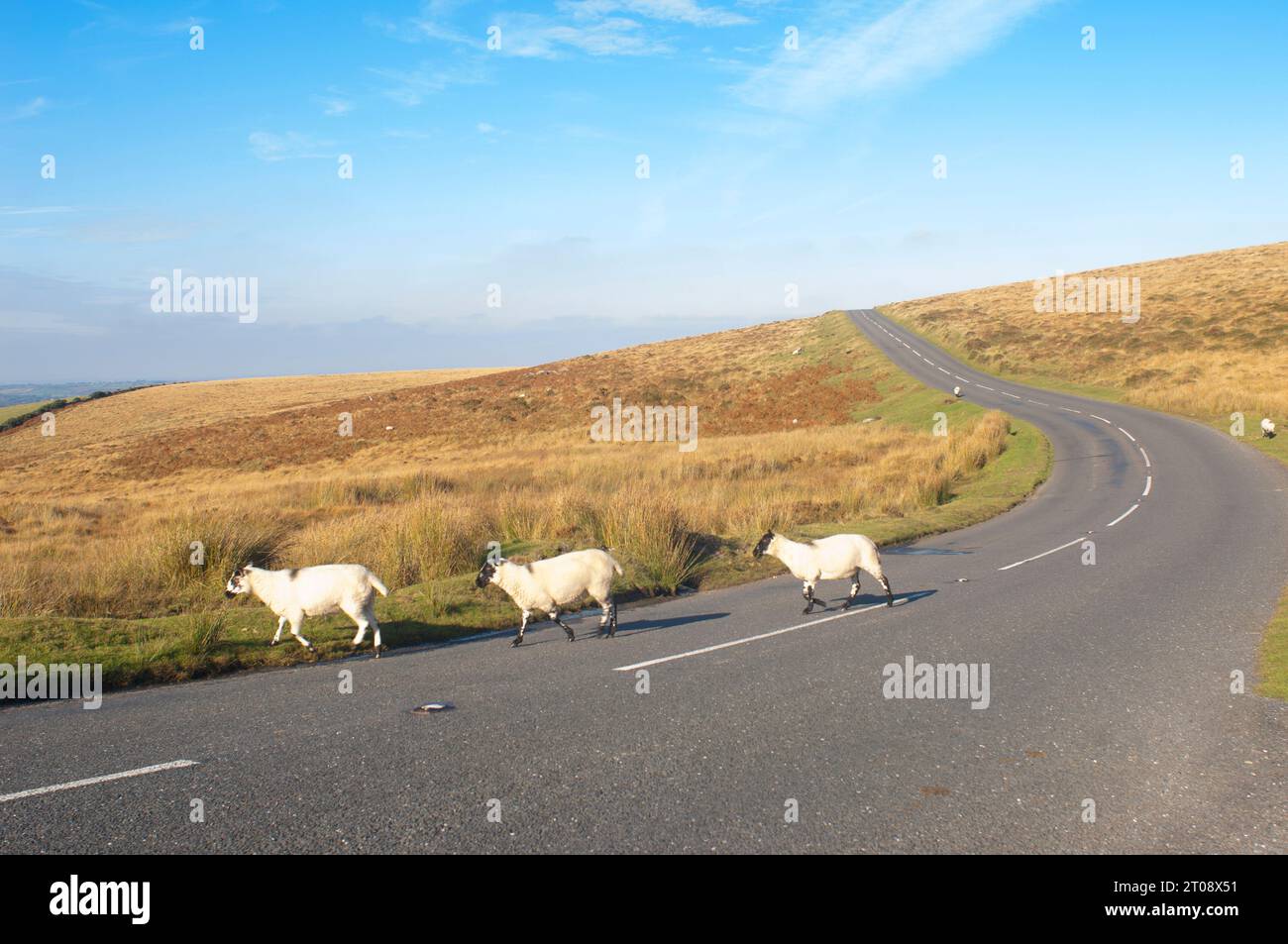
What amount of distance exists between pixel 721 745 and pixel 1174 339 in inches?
2675

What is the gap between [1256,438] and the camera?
34.6m

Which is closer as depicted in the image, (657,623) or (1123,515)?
(657,623)

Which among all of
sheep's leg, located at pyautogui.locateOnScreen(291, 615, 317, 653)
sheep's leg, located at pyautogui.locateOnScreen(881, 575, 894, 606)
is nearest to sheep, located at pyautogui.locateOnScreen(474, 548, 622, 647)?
sheep's leg, located at pyautogui.locateOnScreen(291, 615, 317, 653)

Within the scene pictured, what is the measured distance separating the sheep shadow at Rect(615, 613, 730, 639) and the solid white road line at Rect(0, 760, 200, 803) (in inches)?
234

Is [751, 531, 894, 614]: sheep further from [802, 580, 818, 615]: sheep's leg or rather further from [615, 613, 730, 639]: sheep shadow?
[615, 613, 730, 639]: sheep shadow

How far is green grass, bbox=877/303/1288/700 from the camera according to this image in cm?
880

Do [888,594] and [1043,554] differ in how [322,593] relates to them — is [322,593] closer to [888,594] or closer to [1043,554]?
[888,594]

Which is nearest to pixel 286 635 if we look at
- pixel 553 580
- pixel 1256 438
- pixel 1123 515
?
pixel 553 580

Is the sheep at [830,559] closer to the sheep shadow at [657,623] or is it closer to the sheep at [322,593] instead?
the sheep shadow at [657,623]

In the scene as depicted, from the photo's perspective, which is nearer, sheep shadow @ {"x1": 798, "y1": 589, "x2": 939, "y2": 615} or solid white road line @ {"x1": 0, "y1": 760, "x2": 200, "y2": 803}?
solid white road line @ {"x1": 0, "y1": 760, "x2": 200, "y2": 803}

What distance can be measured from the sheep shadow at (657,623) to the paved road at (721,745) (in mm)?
72

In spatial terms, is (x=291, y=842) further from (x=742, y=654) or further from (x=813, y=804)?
(x=742, y=654)
